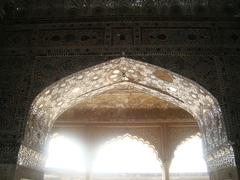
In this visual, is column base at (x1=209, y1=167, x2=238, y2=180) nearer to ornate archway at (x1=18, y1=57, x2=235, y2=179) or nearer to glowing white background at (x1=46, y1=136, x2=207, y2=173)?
ornate archway at (x1=18, y1=57, x2=235, y2=179)

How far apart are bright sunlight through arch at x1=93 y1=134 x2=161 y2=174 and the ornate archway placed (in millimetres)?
4945

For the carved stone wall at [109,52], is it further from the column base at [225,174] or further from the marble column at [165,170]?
the marble column at [165,170]

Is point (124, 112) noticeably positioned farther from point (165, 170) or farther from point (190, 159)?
point (190, 159)

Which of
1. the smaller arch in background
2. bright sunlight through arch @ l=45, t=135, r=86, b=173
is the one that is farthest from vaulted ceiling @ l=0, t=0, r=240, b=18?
the smaller arch in background

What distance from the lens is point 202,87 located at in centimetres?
565

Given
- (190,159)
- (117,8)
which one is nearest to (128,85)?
(117,8)

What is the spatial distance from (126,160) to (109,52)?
6771mm

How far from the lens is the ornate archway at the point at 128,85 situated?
17.9 feet

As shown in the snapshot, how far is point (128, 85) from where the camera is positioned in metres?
6.90

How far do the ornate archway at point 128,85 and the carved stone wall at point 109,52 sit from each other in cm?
16

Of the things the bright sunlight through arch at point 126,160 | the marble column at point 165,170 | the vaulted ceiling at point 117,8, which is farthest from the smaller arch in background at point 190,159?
the vaulted ceiling at point 117,8

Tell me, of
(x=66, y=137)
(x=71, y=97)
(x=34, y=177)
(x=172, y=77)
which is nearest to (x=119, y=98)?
(x=66, y=137)

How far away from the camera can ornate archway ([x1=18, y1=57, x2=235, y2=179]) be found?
5.46 metres

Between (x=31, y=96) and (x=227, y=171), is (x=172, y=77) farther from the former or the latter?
(x=31, y=96)
